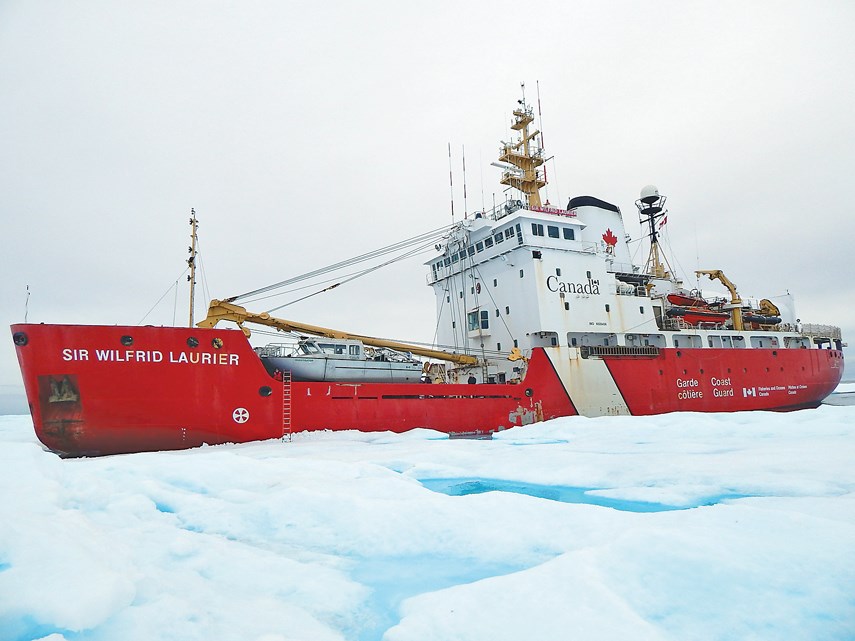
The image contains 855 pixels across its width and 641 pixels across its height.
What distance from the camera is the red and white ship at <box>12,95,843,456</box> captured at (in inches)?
402

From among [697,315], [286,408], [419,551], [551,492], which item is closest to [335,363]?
[286,408]

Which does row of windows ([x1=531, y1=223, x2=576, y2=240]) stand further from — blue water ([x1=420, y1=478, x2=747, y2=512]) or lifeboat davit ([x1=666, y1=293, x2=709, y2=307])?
blue water ([x1=420, y1=478, x2=747, y2=512])

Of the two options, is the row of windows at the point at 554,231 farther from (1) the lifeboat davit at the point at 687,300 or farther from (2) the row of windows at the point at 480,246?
(1) the lifeboat davit at the point at 687,300

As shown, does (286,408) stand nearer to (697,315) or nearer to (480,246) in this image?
(480,246)

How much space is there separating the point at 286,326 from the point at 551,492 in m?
9.38

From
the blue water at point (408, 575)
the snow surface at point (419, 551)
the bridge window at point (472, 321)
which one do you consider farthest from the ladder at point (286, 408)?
the blue water at point (408, 575)

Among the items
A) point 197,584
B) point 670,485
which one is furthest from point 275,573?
point 670,485

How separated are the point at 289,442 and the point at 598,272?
38.7 feet

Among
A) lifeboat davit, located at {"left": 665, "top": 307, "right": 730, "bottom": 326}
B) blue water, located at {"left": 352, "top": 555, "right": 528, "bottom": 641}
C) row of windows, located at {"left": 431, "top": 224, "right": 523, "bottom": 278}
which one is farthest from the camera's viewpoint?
lifeboat davit, located at {"left": 665, "top": 307, "right": 730, "bottom": 326}

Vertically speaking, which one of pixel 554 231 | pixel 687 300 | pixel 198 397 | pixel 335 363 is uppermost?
pixel 554 231

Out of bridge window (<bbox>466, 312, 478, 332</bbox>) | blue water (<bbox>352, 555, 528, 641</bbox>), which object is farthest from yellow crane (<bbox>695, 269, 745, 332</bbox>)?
blue water (<bbox>352, 555, 528, 641</bbox>)

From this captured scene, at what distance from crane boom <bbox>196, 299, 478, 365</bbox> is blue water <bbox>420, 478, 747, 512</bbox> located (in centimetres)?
701

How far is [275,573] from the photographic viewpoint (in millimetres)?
3641

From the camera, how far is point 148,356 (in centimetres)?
1051
